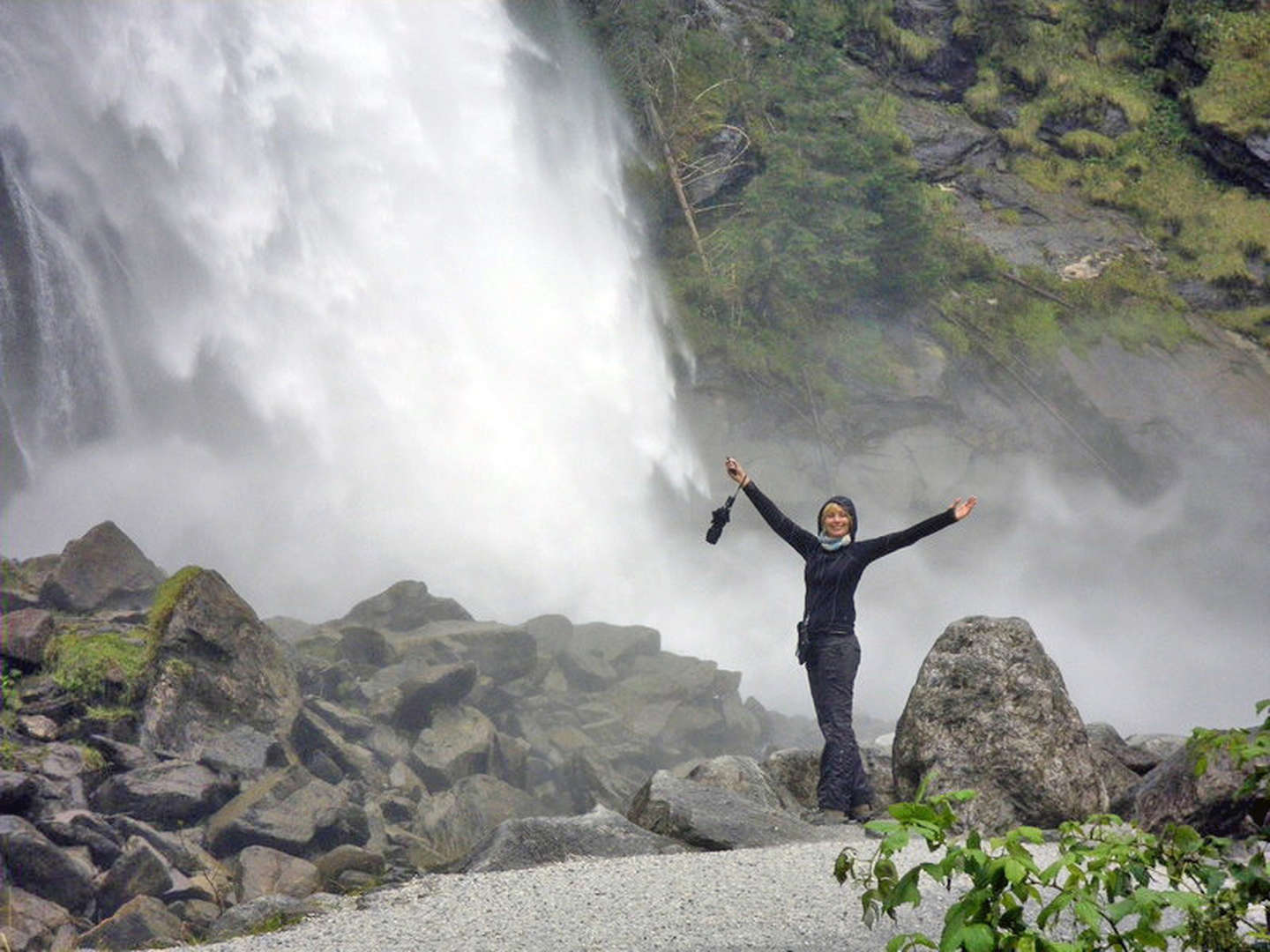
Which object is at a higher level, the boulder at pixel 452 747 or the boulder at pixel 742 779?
the boulder at pixel 452 747

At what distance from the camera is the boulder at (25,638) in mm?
10922

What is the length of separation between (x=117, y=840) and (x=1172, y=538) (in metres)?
23.9

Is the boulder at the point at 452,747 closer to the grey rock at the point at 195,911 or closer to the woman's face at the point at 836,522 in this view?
the grey rock at the point at 195,911

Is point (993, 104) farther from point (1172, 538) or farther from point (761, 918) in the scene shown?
point (761, 918)

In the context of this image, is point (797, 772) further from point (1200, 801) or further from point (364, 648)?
point (364, 648)

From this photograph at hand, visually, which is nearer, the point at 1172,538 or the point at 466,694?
the point at 466,694

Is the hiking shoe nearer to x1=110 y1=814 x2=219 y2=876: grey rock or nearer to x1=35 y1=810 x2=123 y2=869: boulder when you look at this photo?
x1=110 y1=814 x2=219 y2=876: grey rock

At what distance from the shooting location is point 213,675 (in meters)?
11.6

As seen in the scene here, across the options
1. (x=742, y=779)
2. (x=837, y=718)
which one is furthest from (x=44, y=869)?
(x=837, y=718)

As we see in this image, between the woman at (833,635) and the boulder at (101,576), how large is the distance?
965cm

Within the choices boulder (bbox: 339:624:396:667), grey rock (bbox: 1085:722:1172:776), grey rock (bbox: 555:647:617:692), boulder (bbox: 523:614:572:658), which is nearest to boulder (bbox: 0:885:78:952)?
grey rock (bbox: 1085:722:1172:776)

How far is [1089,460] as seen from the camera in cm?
2602

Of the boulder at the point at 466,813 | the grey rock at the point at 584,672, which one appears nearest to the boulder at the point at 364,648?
the boulder at the point at 466,813

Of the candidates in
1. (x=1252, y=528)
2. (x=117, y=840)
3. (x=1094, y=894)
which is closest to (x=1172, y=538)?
(x=1252, y=528)
